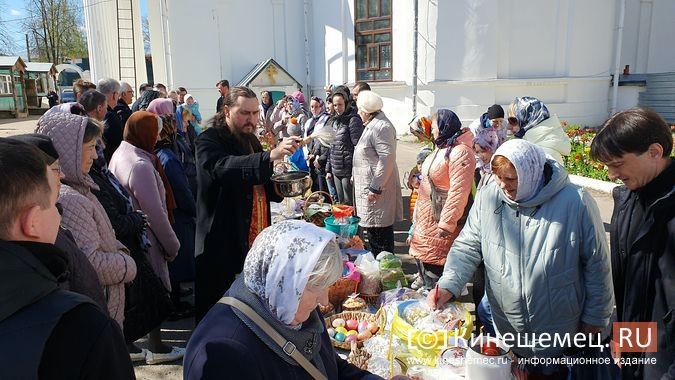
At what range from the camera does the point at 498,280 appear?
2359mm

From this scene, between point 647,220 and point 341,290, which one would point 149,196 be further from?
point 647,220

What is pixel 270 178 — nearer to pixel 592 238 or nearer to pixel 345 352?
pixel 345 352

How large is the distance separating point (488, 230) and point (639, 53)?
17743 mm

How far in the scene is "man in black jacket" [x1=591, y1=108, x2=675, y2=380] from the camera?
1.87 meters

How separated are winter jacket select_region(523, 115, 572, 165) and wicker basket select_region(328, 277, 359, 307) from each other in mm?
1878

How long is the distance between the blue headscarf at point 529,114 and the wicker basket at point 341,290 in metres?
1.99

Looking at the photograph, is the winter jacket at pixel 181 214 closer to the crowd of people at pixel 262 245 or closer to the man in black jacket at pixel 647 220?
the crowd of people at pixel 262 245

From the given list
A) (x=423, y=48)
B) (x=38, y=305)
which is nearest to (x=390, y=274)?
(x=38, y=305)

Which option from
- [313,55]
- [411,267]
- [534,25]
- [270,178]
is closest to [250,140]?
[270,178]

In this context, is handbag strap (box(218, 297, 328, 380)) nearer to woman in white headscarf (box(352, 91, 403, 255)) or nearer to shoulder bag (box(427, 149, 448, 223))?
shoulder bag (box(427, 149, 448, 223))

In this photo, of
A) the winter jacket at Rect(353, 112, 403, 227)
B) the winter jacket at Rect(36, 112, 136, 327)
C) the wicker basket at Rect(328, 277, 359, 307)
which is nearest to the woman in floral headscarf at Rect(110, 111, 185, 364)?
the winter jacket at Rect(36, 112, 136, 327)

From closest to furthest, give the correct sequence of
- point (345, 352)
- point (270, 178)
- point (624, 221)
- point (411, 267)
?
point (624, 221), point (270, 178), point (345, 352), point (411, 267)

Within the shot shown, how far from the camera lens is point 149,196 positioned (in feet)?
11.0

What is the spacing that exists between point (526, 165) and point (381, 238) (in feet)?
9.36
